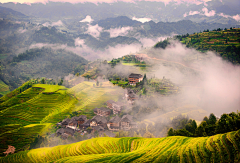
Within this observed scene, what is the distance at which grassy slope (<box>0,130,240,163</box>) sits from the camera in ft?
46.1

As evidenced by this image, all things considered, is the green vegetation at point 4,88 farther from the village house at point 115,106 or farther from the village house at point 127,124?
the village house at point 127,124

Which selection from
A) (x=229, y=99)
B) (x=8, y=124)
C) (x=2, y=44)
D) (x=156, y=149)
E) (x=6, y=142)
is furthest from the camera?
(x=2, y=44)

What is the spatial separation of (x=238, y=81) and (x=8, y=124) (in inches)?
2677

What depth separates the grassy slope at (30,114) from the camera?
114 ft

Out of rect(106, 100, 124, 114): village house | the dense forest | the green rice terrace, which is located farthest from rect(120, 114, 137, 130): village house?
the dense forest

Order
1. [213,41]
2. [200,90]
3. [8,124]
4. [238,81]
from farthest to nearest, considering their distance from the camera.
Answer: [213,41] → [200,90] → [238,81] → [8,124]

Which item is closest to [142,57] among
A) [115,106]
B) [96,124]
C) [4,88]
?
[115,106]

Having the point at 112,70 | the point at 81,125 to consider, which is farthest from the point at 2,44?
the point at 81,125

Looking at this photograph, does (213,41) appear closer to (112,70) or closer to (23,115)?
(112,70)

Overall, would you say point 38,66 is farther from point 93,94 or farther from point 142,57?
point 93,94

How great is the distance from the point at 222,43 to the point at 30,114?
239ft

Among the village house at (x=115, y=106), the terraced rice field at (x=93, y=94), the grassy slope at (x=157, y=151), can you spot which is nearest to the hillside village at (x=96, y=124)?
the village house at (x=115, y=106)

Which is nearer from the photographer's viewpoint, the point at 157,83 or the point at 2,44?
the point at 157,83

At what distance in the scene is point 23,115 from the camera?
4141 cm
